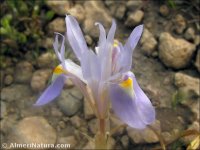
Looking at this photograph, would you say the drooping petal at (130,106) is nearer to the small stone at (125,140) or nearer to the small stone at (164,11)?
the small stone at (125,140)

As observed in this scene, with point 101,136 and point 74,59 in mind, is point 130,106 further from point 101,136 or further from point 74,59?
point 74,59

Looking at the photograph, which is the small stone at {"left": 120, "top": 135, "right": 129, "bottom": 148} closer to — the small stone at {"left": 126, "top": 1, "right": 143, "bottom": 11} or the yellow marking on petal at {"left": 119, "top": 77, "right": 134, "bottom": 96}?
the yellow marking on petal at {"left": 119, "top": 77, "right": 134, "bottom": 96}

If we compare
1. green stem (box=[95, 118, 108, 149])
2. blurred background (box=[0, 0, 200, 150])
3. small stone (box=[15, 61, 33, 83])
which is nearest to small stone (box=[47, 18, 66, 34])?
blurred background (box=[0, 0, 200, 150])

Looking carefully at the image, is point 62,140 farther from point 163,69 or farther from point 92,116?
point 163,69

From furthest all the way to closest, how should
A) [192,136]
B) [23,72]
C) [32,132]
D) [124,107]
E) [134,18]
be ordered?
[134,18], [23,72], [32,132], [192,136], [124,107]

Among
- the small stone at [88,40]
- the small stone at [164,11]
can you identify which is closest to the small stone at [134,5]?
the small stone at [164,11]

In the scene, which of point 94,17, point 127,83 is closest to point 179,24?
point 94,17
